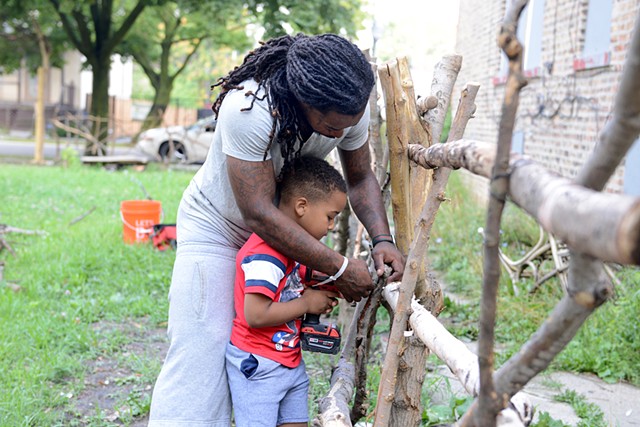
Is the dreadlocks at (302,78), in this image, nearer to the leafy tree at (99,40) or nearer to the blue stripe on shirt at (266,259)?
the blue stripe on shirt at (266,259)

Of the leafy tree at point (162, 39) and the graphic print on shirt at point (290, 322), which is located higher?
the leafy tree at point (162, 39)

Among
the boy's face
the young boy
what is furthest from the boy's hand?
the boy's face

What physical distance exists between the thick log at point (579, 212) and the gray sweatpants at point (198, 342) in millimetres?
1544

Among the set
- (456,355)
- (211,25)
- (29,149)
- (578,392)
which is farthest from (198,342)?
(29,149)

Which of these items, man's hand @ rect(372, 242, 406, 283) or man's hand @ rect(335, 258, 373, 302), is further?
man's hand @ rect(372, 242, 406, 283)

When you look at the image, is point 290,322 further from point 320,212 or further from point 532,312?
point 532,312

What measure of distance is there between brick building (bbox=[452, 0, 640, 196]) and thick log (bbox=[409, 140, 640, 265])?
4715mm

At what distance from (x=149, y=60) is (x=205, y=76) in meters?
11.0

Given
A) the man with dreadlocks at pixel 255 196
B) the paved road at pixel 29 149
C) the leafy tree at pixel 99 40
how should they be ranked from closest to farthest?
the man with dreadlocks at pixel 255 196 < the leafy tree at pixel 99 40 < the paved road at pixel 29 149

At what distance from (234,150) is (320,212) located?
37 cm

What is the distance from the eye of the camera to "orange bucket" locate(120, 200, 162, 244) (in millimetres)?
7582

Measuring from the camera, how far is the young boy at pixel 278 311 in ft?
8.09

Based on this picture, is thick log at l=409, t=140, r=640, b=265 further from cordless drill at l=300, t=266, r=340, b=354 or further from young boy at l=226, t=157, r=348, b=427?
cordless drill at l=300, t=266, r=340, b=354

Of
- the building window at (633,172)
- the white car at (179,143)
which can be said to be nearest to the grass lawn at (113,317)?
the building window at (633,172)
